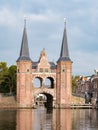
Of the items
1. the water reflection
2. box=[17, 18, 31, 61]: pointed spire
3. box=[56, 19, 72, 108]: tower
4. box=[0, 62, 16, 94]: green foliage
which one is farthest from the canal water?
box=[0, 62, 16, 94]: green foliage

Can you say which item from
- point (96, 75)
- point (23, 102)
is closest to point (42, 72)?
point (23, 102)

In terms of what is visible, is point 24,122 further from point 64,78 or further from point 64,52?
point 64,52

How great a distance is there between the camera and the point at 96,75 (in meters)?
119

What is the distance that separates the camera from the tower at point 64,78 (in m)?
96.4

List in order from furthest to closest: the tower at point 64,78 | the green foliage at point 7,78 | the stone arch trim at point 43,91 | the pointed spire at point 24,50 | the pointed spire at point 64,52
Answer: the green foliage at point 7,78 → the pointed spire at point 64,52 → the stone arch trim at point 43,91 → the tower at point 64,78 → the pointed spire at point 24,50

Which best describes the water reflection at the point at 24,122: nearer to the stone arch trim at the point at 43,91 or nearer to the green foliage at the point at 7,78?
the stone arch trim at the point at 43,91

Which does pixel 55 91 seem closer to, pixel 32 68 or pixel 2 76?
pixel 32 68

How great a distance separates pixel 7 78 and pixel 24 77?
15.5 meters

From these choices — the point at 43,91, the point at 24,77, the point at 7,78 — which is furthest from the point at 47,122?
the point at 7,78

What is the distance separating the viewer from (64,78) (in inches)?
3829

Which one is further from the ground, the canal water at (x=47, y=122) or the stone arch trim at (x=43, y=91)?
the stone arch trim at (x=43, y=91)

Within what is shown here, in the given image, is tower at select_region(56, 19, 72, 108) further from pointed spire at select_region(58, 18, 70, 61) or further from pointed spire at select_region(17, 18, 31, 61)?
pointed spire at select_region(17, 18, 31, 61)

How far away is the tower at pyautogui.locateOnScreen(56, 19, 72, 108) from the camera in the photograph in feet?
316

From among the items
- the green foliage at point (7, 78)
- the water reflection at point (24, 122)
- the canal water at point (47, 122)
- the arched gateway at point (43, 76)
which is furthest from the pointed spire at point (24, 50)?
the water reflection at point (24, 122)
